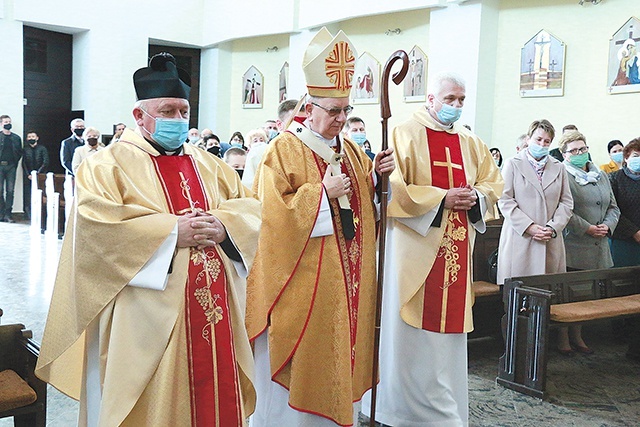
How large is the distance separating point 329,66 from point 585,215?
372cm

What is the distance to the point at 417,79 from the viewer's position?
1377 centimetres

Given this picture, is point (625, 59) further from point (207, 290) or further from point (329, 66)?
point (207, 290)

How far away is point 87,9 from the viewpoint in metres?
16.7

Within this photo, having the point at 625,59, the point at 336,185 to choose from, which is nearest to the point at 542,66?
the point at 625,59

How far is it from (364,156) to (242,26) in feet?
47.8

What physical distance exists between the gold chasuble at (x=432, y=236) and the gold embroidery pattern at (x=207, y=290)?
5.38 feet

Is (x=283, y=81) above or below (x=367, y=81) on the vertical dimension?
above

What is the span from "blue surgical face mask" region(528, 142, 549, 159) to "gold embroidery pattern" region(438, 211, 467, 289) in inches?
74.0

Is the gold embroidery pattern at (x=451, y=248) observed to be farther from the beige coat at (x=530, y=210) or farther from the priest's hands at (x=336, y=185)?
the beige coat at (x=530, y=210)

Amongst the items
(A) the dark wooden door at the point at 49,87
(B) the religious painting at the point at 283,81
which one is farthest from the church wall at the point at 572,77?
(A) the dark wooden door at the point at 49,87

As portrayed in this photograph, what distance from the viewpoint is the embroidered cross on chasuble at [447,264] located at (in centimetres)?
435

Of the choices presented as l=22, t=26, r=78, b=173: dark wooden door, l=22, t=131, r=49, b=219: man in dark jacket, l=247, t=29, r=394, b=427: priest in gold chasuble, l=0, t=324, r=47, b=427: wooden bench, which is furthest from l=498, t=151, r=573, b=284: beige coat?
l=22, t=26, r=78, b=173: dark wooden door

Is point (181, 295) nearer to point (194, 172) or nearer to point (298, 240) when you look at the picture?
point (194, 172)

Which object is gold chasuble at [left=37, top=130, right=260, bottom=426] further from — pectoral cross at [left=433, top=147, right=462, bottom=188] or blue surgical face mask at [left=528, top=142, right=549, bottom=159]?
blue surgical face mask at [left=528, top=142, right=549, bottom=159]
